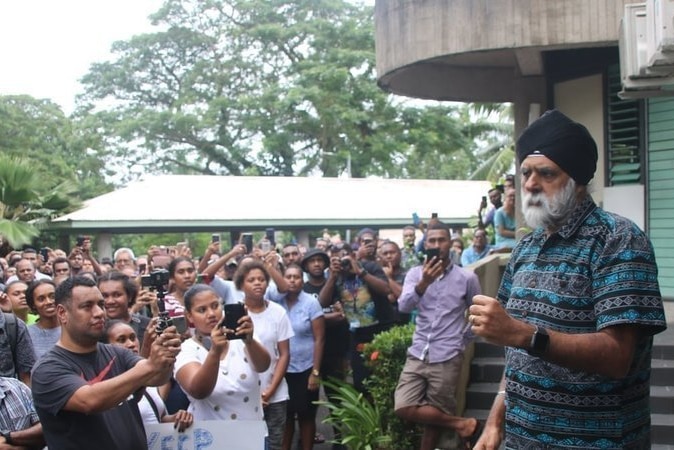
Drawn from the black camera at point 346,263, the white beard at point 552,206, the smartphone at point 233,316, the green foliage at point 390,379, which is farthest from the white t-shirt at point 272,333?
the white beard at point 552,206

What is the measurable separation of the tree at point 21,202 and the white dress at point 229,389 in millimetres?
11829

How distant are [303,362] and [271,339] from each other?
1.19 metres

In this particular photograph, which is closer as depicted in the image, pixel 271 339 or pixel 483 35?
pixel 271 339

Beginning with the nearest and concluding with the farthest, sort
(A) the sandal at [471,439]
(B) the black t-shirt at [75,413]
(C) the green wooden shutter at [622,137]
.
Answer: (B) the black t-shirt at [75,413] → (A) the sandal at [471,439] → (C) the green wooden shutter at [622,137]

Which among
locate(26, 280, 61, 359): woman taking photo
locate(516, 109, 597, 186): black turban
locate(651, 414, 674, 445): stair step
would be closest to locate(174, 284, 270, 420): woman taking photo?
locate(26, 280, 61, 359): woman taking photo

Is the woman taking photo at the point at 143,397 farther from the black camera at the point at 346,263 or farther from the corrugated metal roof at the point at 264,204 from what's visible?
the corrugated metal roof at the point at 264,204

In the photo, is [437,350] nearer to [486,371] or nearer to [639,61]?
[486,371]

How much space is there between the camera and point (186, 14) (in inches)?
1519

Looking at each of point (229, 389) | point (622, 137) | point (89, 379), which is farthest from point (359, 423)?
point (622, 137)

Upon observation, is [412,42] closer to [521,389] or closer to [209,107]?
[521,389]

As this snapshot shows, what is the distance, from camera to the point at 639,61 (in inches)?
265

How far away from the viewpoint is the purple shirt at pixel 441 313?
293 inches

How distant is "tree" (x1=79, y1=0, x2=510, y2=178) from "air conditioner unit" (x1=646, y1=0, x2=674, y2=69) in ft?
87.7

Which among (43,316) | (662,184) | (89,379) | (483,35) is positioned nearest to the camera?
(89,379)
